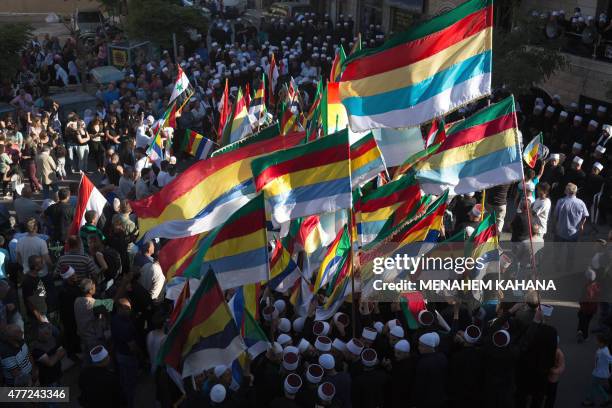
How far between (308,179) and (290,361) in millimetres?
1810

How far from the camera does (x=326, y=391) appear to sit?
6.36 m

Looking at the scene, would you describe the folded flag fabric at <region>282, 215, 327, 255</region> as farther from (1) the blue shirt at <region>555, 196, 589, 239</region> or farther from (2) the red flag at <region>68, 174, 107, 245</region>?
(1) the blue shirt at <region>555, 196, 589, 239</region>

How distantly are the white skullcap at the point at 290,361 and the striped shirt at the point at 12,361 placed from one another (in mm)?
2507

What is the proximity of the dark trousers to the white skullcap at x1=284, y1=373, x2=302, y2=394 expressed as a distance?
14.0 feet

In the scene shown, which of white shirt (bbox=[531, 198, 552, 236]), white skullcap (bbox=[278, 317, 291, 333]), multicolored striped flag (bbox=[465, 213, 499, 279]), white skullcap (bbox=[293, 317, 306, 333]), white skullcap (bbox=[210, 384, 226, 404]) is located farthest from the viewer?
white shirt (bbox=[531, 198, 552, 236])

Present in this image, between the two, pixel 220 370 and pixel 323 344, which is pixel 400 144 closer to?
pixel 323 344

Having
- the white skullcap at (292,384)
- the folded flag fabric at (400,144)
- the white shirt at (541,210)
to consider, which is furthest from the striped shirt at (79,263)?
the white shirt at (541,210)

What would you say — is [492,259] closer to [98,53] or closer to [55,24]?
[98,53]

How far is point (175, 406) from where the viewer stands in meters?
7.43

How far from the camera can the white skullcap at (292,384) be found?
254 inches

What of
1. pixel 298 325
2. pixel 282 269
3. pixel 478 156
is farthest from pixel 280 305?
pixel 478 156

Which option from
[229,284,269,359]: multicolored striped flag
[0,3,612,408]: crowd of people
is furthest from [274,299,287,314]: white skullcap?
[229,284,269,359]: multicolored striped flag

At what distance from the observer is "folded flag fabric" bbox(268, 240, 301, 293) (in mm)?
8445

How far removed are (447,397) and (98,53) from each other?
70.3 feet
